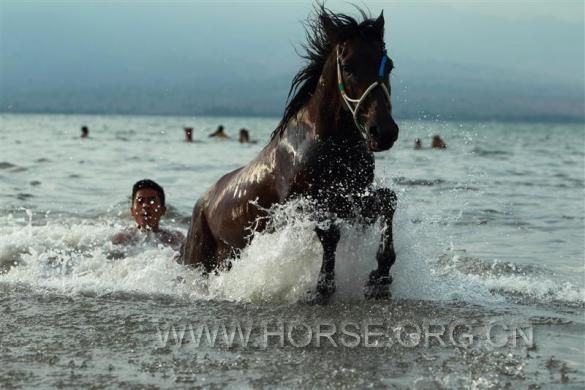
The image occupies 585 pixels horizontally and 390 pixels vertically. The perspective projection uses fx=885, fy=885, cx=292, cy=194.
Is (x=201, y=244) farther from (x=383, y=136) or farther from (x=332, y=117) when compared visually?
(x=383, y=136)

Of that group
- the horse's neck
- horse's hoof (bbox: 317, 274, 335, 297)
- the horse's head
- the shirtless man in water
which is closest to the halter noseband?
the horse's head

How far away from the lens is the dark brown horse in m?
5.67

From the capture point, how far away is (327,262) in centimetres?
596

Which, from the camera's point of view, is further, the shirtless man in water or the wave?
the shirtless man in water

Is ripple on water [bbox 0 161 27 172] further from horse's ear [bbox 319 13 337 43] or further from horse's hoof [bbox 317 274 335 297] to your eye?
horse's hoof [bbox 317 274 335 297]

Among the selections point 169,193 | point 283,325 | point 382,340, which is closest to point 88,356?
point 283,325

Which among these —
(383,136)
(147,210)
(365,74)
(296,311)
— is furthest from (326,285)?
(147,210)

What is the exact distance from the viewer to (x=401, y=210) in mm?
6781

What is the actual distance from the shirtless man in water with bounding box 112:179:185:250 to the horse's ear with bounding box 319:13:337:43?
4511mm

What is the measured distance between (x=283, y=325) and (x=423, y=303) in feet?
4.04

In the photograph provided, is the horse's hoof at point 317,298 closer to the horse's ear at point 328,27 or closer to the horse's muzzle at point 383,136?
the horse's muzzle at point 383,136

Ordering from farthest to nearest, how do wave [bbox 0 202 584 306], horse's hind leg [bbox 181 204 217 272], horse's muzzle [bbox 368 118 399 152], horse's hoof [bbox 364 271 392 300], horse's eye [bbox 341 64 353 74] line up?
horse's hind leg [bbox 181 204 217 272]
wave [bbox 0 202 584 306]
horse's hoof [bbox 364 271 392 300]
horse's eye [bbox 341 64 353 74]
horse's muzzle [bbox 368 118 399 152]

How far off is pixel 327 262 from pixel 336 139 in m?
0.84

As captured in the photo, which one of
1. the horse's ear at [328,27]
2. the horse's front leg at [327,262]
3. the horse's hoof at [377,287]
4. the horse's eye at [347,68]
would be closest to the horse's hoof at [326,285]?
the horse's front leg at [327,262]
